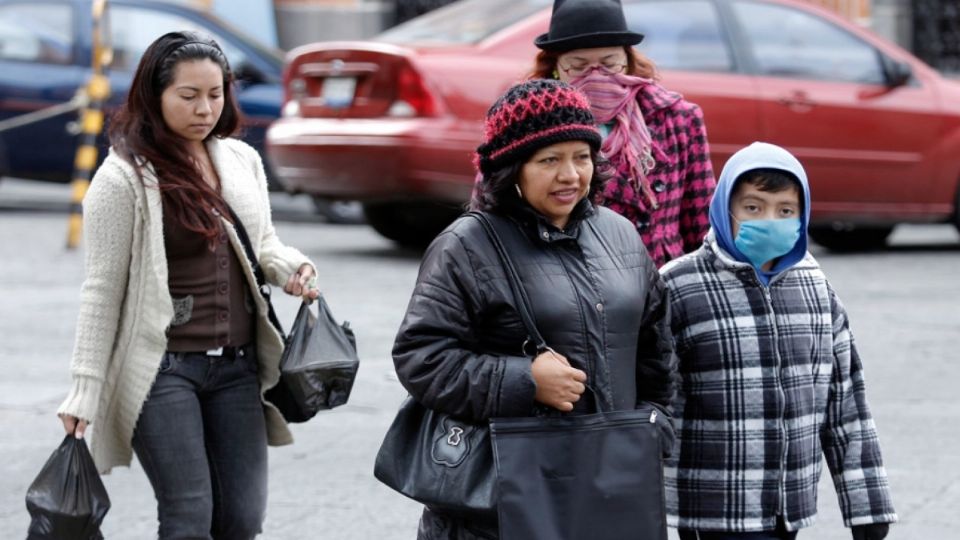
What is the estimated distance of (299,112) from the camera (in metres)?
11.1

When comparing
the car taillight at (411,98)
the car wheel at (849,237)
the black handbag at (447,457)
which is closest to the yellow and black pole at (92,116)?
the car taillight at (411,98)

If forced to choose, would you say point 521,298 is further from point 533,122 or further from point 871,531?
point 871,531

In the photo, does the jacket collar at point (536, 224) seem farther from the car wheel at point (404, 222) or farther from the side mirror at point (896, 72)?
the side mirror at point (896, 72)

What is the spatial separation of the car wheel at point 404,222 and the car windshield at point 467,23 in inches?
45.1

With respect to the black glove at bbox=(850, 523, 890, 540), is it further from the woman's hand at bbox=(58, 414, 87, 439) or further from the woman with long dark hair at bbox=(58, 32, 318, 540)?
the woman's hand at bbox=(58, 414, 87, 439)

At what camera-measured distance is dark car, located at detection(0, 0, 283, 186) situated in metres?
13.4

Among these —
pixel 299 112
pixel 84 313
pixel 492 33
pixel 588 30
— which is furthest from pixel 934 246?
pixel 84 313

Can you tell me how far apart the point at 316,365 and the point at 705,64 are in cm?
709

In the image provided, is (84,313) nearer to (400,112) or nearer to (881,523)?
(881,523)

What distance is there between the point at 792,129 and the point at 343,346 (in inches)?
283

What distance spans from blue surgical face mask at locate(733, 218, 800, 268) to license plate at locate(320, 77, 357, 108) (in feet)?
23.1

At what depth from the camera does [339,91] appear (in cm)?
1066

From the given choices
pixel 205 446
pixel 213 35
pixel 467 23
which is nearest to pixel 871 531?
pixel 205 446

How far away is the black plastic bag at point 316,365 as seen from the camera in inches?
163
